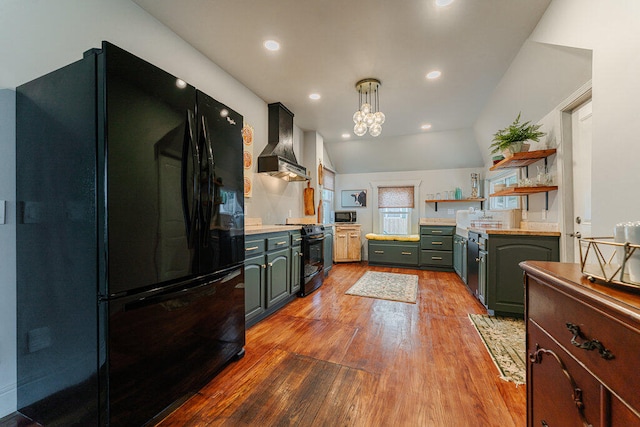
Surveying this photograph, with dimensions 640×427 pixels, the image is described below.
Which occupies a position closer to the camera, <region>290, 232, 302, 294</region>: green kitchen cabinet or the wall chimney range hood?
<region>290, 232, 302, 294</region>: green kitchen cabinet

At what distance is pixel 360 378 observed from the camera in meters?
1.69

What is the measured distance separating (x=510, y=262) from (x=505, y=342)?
814 millimetres

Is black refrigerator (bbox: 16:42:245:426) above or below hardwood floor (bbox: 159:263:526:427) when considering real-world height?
above

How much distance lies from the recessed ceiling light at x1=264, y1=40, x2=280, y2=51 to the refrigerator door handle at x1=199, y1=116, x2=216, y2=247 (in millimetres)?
1296

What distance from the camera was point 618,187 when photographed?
140cm

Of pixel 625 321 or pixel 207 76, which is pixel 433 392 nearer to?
pixel 625 321

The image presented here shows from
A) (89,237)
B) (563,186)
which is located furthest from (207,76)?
(563,186)

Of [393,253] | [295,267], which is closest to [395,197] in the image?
[393,253]

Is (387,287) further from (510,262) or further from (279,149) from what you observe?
(279,149)

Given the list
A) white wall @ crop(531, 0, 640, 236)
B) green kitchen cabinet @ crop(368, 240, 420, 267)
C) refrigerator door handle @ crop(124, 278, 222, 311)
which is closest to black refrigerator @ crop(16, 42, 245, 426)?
refrigerator door handle @ crop(124, 278, 222, 311)

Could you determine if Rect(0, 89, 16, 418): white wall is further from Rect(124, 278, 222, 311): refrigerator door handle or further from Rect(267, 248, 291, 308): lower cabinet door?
Rect(267, 248, 291, 308): lower cabinet door

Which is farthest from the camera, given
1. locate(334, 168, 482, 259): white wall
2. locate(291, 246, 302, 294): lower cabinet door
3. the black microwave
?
the black microwave

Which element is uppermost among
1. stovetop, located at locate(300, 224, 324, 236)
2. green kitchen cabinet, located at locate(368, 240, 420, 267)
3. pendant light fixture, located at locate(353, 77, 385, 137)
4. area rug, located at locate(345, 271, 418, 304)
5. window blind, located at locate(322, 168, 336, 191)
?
pendant light fixture, located at locate(353, 77, 385, 137)

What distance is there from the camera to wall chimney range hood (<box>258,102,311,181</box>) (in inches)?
135
